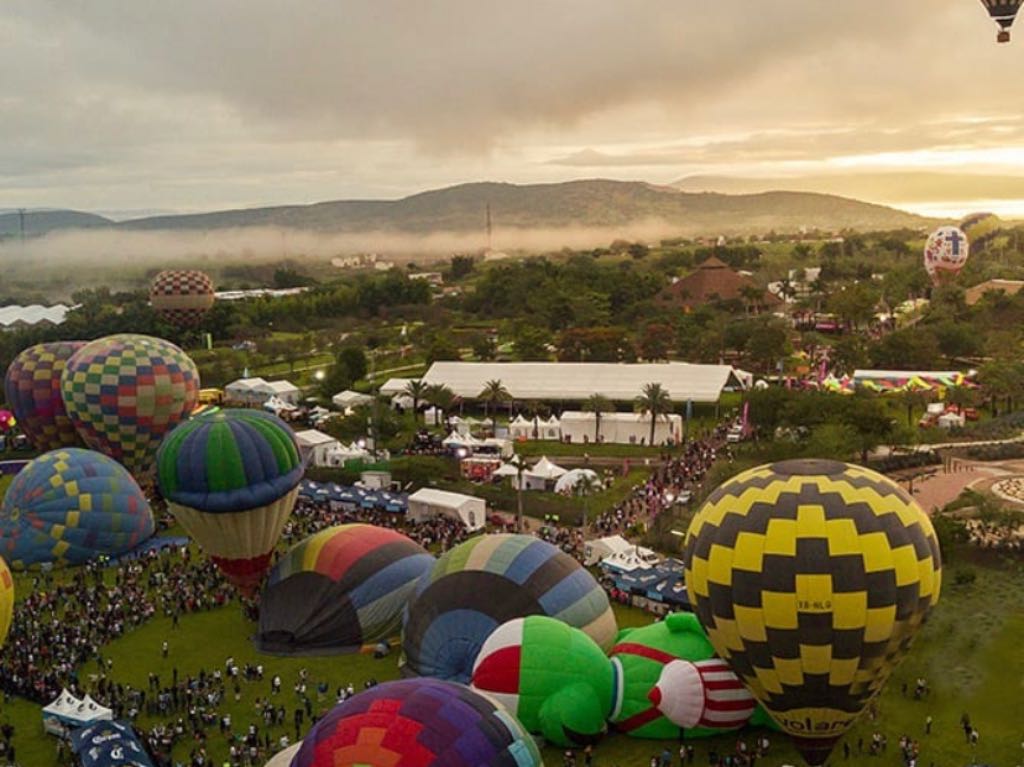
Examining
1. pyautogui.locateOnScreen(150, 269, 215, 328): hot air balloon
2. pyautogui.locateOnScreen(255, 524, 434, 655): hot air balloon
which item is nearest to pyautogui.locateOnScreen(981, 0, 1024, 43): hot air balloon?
pyautogui.locateOnScreen(255, 524, 434, 655): hot air balloon

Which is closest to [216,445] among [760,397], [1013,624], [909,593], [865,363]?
[909,593]

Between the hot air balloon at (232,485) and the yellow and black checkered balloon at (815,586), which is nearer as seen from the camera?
the yellow and black checkered balloon at (815,586)

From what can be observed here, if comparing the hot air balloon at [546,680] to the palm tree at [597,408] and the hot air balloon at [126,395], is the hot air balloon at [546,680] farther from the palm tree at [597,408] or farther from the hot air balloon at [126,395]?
the palm tree at [597,408]

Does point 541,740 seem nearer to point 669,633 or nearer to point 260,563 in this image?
point 669,633

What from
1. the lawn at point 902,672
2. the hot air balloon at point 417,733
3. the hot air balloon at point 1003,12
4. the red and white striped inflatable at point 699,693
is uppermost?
the hot air balloon at point 1003,12

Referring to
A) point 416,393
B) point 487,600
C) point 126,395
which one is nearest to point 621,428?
point 416,393

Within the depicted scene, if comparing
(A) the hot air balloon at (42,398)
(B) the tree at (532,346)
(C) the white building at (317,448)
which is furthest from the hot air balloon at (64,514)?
(B) the tree at (532,346)
